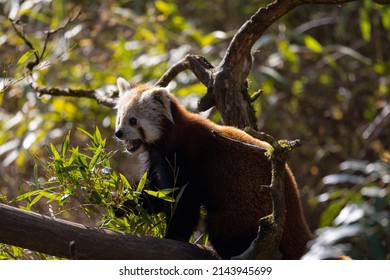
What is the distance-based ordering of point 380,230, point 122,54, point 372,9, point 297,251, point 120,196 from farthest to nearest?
point 372,9, point 122,54, point 380,230, point 297,251, point 120,196

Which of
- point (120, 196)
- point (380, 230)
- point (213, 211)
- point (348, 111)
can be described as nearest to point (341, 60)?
point (348, 111)

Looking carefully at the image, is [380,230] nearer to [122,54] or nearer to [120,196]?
[120,196]

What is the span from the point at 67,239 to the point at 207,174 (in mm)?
836

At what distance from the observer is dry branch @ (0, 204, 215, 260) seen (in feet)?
6.73

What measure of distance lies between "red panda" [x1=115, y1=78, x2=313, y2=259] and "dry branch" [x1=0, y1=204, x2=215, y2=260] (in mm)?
390

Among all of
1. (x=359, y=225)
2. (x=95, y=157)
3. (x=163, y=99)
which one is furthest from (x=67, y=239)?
(x=359, y=225)

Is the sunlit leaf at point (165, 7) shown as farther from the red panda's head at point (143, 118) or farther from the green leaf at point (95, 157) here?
the green leaf at point (95, 157)

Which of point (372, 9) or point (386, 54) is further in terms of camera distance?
point (386, 54)

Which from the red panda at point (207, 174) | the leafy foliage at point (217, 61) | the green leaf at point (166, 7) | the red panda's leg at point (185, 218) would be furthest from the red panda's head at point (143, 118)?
the green leaf at point (166, 7)

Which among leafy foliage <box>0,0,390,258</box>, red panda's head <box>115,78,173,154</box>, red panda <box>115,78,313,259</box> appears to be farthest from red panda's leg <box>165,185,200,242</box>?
leafy foliage <box>0,0,390,258</box>

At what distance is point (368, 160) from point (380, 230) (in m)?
2.87

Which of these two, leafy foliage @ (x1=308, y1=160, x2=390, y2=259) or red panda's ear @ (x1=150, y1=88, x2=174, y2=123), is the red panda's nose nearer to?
red panda's ear @ (x1=150, y1=88, x2=174, y2=123)

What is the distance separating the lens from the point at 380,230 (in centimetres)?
312

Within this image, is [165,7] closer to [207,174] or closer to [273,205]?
[207,174]
